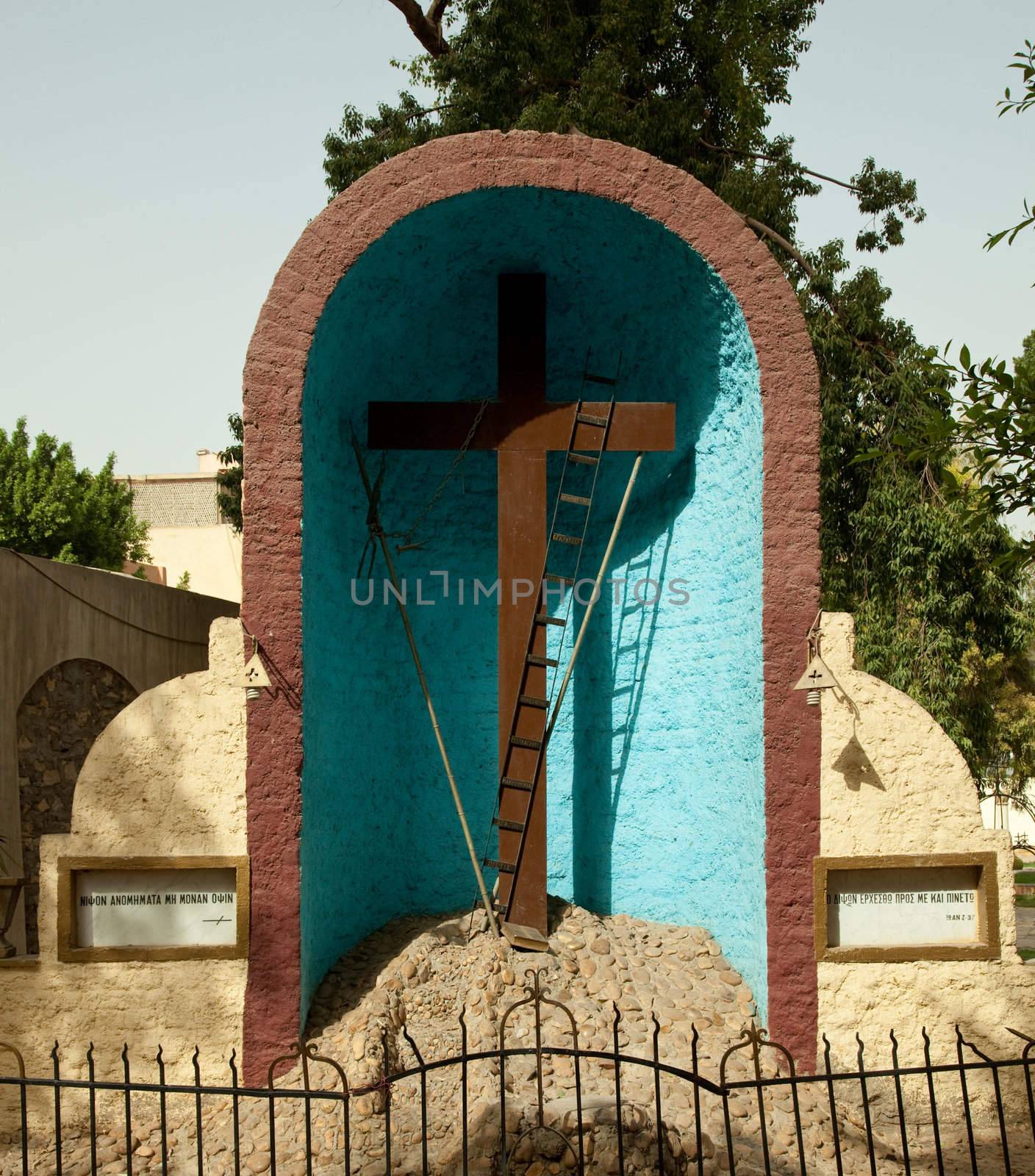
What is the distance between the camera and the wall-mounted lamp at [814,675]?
4.84m

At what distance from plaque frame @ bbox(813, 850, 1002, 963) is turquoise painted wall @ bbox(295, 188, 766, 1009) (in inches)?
10.5

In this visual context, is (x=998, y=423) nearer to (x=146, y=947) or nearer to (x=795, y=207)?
(x=146, y=947)

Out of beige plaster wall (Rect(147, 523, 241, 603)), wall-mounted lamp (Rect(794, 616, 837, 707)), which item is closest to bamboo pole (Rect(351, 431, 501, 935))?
wall-mounted lamp (Rect(794, 616, 837, 707))

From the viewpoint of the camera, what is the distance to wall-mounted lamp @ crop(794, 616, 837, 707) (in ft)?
15.9

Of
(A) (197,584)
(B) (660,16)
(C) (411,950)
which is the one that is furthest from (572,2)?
(A) (197,584)

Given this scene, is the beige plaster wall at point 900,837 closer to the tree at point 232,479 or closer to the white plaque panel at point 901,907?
the white plaque panel at point 901,907

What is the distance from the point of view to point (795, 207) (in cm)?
1201

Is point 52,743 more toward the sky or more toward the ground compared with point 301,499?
more toward the ground

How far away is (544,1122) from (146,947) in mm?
1918

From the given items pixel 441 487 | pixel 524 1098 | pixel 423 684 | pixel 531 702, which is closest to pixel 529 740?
pixel 531 702

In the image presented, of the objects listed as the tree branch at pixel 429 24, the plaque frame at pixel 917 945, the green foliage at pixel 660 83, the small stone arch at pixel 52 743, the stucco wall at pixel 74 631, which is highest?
the tree branch at pixel 429 24

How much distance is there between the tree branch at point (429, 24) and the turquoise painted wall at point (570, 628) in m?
7.79

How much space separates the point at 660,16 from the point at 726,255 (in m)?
7.19

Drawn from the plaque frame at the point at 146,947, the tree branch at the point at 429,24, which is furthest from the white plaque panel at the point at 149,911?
the tree branch at the point at 429,24
